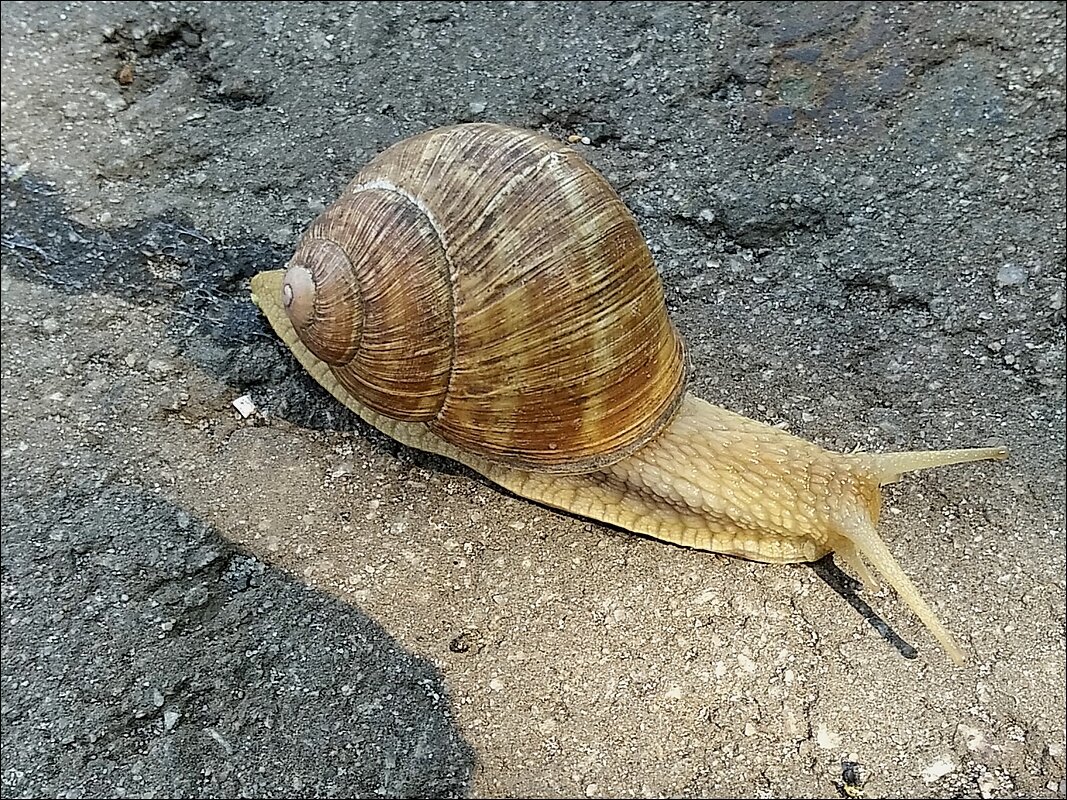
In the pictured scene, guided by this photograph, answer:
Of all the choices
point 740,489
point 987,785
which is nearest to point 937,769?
point 987,785

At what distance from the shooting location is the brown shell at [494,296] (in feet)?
6.53

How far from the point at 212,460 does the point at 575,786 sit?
1.13 meters

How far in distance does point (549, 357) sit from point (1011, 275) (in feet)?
4.55

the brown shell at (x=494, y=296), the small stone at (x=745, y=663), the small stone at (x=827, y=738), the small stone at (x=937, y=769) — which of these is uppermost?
the brown shell at (x=494, y=296)

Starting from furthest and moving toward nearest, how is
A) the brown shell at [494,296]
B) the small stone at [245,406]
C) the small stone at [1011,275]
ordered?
the small stone at [1011,275] → the small stone at [245,406] → the brown shell at [494,296]

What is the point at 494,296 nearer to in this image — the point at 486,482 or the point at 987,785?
the point at 486,482

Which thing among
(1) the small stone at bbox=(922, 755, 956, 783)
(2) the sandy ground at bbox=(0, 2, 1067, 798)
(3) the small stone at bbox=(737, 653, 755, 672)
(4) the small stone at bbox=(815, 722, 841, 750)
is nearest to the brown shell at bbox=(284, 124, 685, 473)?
(2) the sandy ground at bbox=(0, 2, 1067, 798)

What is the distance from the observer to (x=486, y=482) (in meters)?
2.41

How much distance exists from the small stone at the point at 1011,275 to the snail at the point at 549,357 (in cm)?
52

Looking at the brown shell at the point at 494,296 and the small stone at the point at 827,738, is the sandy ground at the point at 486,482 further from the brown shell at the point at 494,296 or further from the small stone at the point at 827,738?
the brown shell at the point at 494,296

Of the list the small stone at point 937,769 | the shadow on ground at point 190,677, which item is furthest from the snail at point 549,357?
the shadow on ground at point 190,677

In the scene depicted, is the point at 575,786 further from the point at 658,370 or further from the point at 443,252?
the point at 443,252

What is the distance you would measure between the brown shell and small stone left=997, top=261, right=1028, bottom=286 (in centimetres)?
106

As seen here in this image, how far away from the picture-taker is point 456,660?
2168mm
